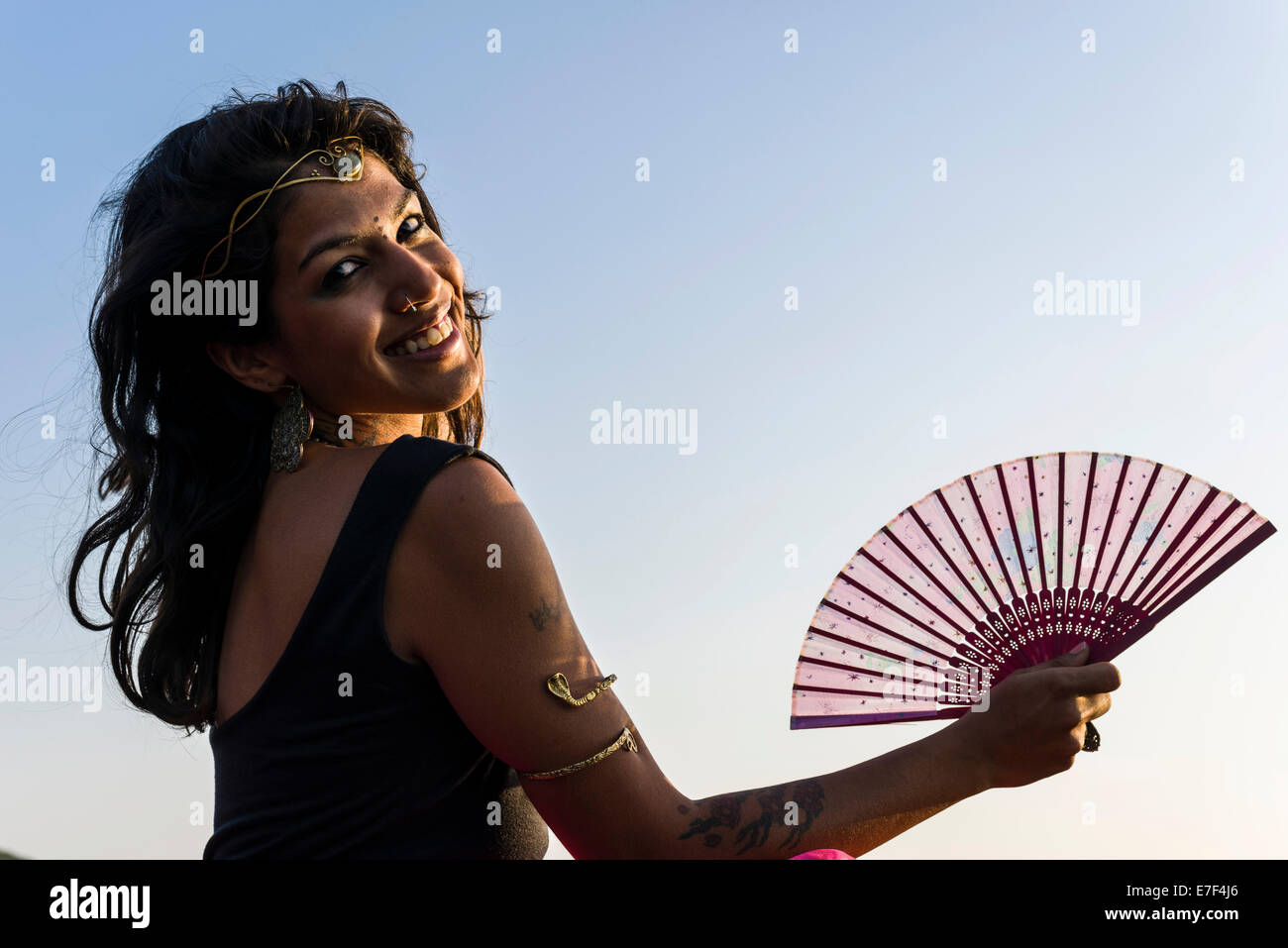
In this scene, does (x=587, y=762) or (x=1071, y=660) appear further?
(x=1071, y=660)

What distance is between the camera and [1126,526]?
10.5ft

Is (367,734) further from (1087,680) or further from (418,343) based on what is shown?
(1087,680)

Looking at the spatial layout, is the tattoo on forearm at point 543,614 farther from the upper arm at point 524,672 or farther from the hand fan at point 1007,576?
the hand fan at point 1007,576

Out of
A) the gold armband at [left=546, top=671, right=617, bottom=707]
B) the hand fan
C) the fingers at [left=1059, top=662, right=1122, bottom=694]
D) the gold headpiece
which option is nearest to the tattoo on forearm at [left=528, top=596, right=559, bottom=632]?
the gold armband at [left=546, top=671, right=617, bottom=707]

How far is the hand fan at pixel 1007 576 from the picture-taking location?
3080mm

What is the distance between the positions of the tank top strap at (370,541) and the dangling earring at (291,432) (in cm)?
44

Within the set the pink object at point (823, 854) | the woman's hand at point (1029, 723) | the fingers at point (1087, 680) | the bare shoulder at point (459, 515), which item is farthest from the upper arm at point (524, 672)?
the fingers at point (1087, 680)

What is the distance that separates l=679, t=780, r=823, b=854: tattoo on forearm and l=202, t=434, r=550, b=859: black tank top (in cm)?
45

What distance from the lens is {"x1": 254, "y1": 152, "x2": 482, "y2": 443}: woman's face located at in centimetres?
288

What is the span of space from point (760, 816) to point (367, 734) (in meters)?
0.85

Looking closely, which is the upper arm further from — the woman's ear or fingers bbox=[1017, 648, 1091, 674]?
fingers bbox=[1017, 648, 1091, 674]

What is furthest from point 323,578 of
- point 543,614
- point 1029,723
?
point 1029,723

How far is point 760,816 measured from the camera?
2.51m
